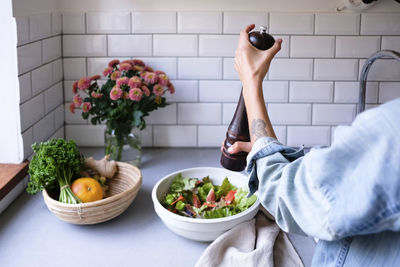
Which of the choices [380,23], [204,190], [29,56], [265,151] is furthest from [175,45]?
[265,151]

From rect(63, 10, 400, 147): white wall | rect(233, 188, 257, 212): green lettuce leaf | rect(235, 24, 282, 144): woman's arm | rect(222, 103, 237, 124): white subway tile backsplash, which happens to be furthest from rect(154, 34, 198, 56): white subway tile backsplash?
rect(235, 24, 282, 144): woman's arm

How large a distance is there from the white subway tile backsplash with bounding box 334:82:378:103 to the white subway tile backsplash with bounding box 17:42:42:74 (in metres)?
1.03

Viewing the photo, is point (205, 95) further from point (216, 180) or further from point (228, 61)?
point (216, 180)

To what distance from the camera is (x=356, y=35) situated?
1.76 metres

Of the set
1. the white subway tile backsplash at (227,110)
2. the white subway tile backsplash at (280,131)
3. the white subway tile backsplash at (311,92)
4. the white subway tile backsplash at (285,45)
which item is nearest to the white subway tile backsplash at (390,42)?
the white subway tile backsplash at (311,92)

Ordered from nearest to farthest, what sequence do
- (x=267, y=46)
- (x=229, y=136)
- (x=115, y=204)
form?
(x=267, y=46) → (x=229, y=136) → (x=115, y=204)

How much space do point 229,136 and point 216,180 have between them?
37 cm

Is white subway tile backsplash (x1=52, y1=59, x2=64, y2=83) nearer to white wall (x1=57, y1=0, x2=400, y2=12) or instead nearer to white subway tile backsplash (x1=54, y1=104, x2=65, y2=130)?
white subway tile backsplash (x1=54, y1=104, x2=65, y2=130)

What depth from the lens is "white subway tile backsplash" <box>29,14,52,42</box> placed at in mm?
1512

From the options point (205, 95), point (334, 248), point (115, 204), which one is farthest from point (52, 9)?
point (334, 248)

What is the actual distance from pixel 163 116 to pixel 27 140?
1.70 ft

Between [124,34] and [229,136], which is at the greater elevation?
[124,34]

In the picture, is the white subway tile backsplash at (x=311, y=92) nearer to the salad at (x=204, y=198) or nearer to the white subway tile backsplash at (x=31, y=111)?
the salad at (x=204, y=198)

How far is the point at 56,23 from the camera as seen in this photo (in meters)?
1.73
